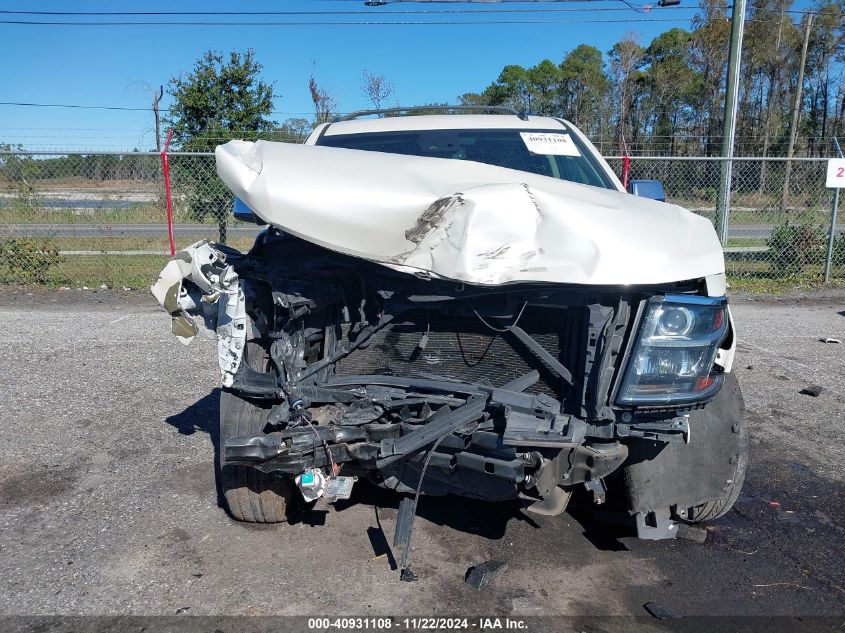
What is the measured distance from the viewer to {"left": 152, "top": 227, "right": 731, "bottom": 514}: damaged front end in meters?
2.73

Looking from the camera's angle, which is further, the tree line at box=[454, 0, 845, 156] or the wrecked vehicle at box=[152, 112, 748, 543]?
the tree line at box=[454, 0, 845, 156]

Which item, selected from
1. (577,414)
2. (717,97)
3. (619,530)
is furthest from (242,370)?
(717,97)

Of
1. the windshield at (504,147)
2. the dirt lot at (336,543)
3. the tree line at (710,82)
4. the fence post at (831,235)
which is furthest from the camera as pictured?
the tree line at (710,82)

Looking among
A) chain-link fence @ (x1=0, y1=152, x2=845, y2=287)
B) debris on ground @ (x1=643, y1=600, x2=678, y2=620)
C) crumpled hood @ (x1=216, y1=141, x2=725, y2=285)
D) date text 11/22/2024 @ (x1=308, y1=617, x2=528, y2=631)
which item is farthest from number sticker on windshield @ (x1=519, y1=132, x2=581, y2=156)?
chain-link fence @ (x1=0, y1=152, x2=845, y2=287)

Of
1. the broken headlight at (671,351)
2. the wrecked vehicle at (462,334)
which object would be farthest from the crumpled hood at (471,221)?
the broken headlight at (671,351)

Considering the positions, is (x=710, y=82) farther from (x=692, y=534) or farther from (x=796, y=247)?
(x=692, y=534)

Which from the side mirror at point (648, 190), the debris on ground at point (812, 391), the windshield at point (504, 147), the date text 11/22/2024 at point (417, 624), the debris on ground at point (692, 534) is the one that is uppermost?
the windshield at point (504, 147)

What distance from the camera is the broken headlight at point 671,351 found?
105 inches

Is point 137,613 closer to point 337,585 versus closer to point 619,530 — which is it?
point 337,585

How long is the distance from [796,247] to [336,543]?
33.7 feet

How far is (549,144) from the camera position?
4383 millimetres

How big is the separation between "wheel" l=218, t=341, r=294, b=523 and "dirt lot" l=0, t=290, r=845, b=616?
12 cm

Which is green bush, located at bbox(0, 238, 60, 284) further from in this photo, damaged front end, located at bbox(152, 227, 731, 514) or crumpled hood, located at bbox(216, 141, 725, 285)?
crumpled hood, located at bbox(216, 141, 725, 285)

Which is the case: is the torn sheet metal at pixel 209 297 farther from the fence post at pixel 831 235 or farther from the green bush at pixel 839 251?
the green bush at pixel 839 251
